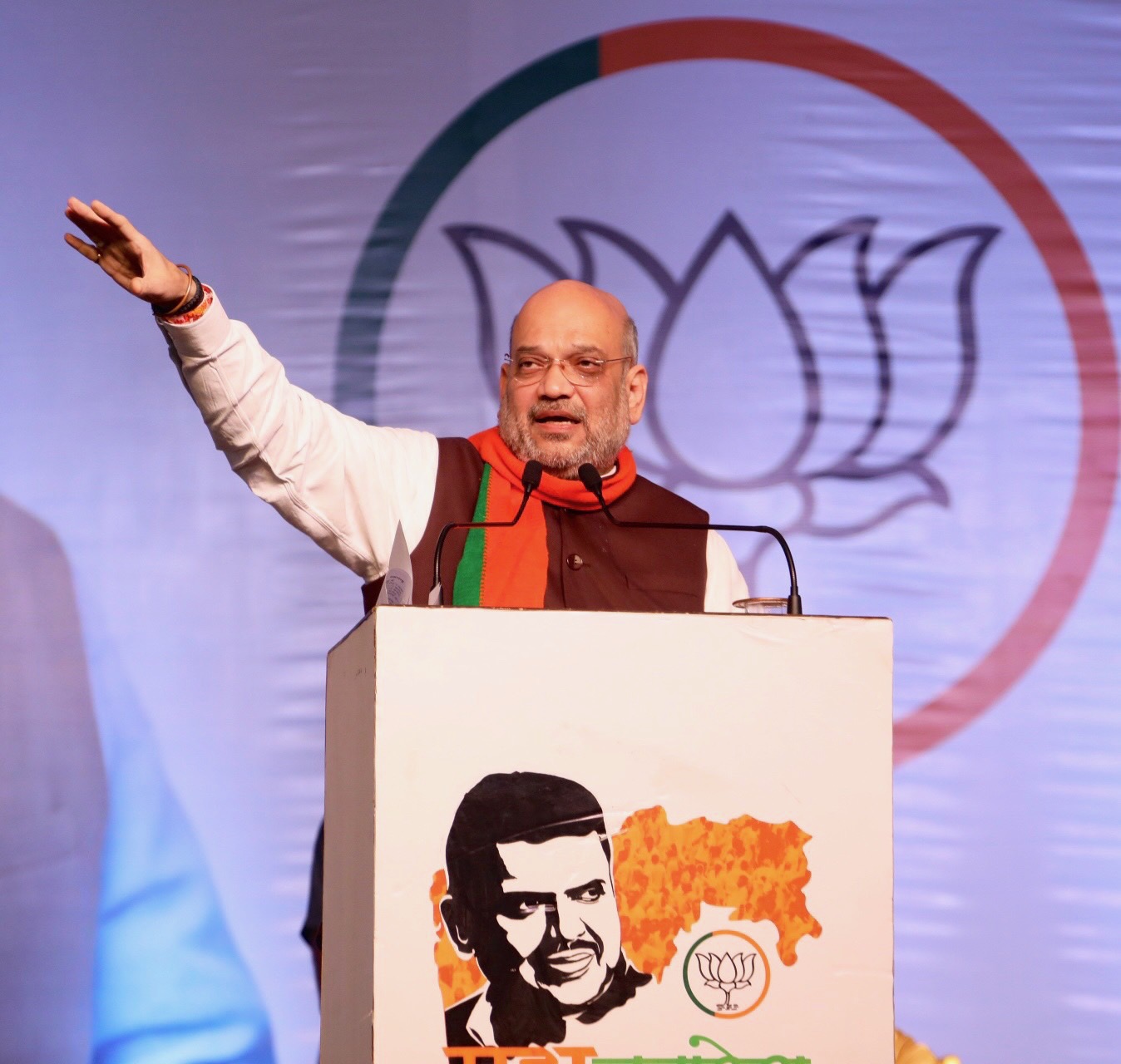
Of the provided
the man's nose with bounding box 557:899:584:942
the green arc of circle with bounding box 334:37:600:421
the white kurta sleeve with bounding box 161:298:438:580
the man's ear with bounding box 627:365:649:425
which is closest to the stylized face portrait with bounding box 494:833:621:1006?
the man's nose with bounding box 557:899:584:942

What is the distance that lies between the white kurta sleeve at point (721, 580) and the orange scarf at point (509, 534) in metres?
0.18

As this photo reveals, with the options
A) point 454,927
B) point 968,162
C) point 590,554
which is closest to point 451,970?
point 454,927

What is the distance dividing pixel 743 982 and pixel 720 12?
2338 millimetres

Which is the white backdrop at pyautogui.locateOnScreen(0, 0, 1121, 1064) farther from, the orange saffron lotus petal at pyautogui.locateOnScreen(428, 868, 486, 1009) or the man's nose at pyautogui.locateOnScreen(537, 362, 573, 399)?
the orange saffron lotus petal at pyautogui.locateOnScreen(428, 868, 486, 1009)

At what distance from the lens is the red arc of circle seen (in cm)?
290

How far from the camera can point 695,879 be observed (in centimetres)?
119

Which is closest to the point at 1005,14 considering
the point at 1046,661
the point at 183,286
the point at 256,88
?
the point at 1046,661

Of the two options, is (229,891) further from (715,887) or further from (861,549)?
(715,887)

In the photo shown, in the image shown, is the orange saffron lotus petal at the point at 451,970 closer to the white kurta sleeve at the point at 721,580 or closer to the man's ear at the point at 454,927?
the man's ear at the point at 454,927

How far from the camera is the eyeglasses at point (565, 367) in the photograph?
221cm

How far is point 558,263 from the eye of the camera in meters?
2.89

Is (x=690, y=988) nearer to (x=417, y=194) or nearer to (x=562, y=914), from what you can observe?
(x=562, y=914)

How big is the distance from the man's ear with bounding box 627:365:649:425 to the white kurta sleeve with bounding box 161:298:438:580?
0.35 m

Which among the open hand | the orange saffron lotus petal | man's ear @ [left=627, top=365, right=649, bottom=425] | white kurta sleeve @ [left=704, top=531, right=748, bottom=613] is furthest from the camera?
man's ear @ [left=627, top=365, right=649, bottom=425]
